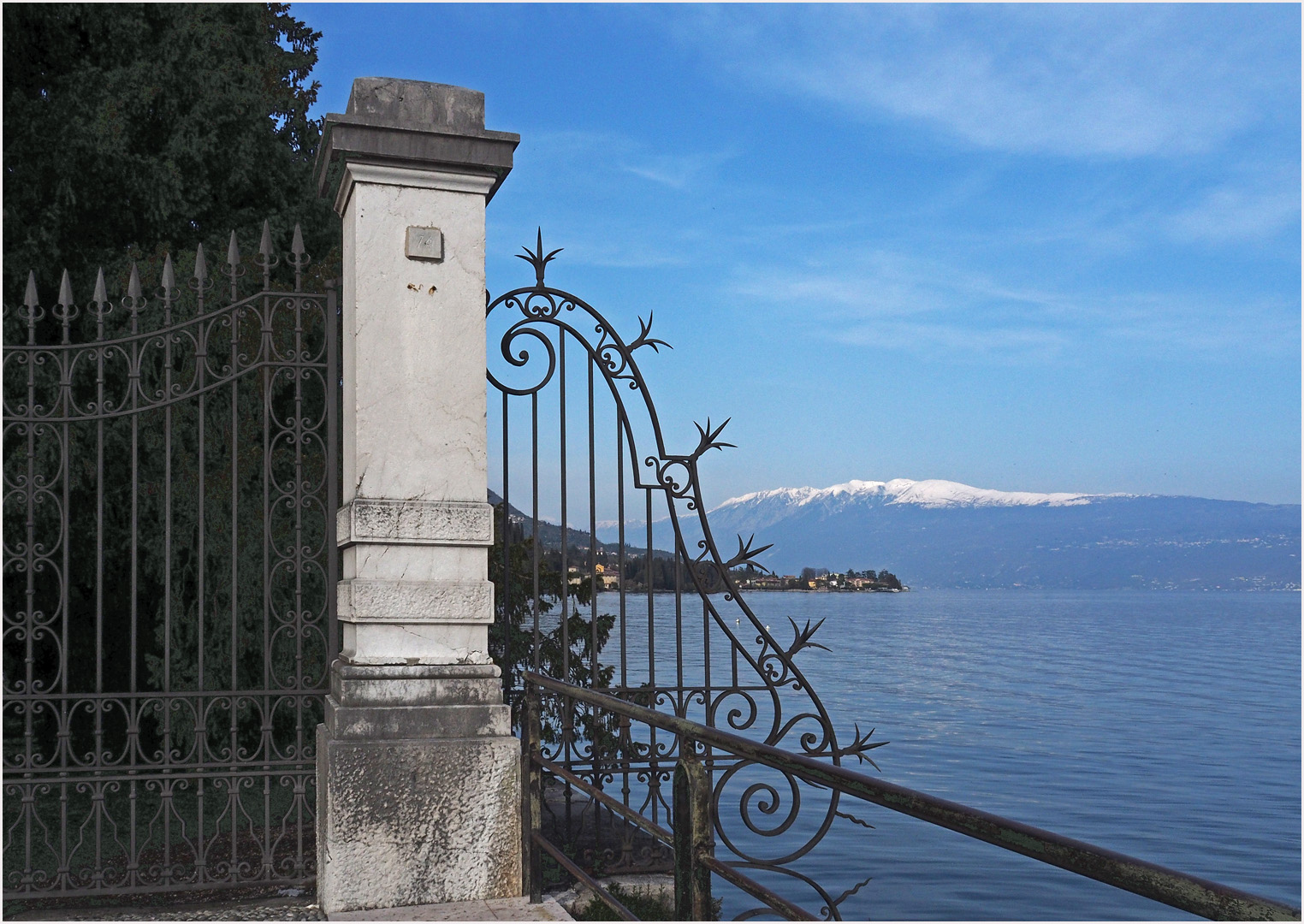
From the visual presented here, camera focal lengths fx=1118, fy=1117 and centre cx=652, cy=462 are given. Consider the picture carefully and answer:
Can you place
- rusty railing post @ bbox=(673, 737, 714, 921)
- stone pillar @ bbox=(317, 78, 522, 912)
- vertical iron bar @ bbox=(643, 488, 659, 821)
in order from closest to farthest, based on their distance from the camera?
rusty railing post @ bbox=(673, 737, 714, 921) < stone pillar @ bbox=(317, 78, 522, 912) < vertical iron bar @ bbox=(643, 488, 659, 821)

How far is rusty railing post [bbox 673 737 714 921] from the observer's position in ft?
9.46

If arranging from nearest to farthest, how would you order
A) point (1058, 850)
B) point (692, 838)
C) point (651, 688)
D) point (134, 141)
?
point (1058, 850), point (692, 838), point (651, 688), point (134, 141)

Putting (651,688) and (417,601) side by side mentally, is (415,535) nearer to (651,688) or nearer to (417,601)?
(417,601)

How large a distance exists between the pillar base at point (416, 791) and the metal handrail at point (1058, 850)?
91.3 inches

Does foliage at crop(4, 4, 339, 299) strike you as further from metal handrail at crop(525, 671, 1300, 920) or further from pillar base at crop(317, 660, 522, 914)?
metal handrail at crop(525, 671, 1300, 920)

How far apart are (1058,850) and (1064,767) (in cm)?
2735

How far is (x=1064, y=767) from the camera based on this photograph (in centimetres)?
2652

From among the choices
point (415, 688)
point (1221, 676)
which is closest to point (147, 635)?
point (415, 688)

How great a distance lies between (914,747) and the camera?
91.9 feet

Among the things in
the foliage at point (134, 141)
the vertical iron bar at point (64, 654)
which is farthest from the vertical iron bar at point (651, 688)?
the foliage at point (134, 141)

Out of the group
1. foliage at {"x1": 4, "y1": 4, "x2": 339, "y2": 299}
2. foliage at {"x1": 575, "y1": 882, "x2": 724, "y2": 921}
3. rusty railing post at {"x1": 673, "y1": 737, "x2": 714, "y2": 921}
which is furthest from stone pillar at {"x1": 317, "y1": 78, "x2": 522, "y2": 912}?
foliage at {"x1": 4, "y1": 4, "x2": 339, "y2": 299}

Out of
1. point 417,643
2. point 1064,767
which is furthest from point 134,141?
point 1064,767

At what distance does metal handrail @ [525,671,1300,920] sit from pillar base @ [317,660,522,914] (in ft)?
7.61

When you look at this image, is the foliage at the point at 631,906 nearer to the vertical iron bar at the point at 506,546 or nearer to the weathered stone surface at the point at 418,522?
the vertical iron bar at the point at 506,546
